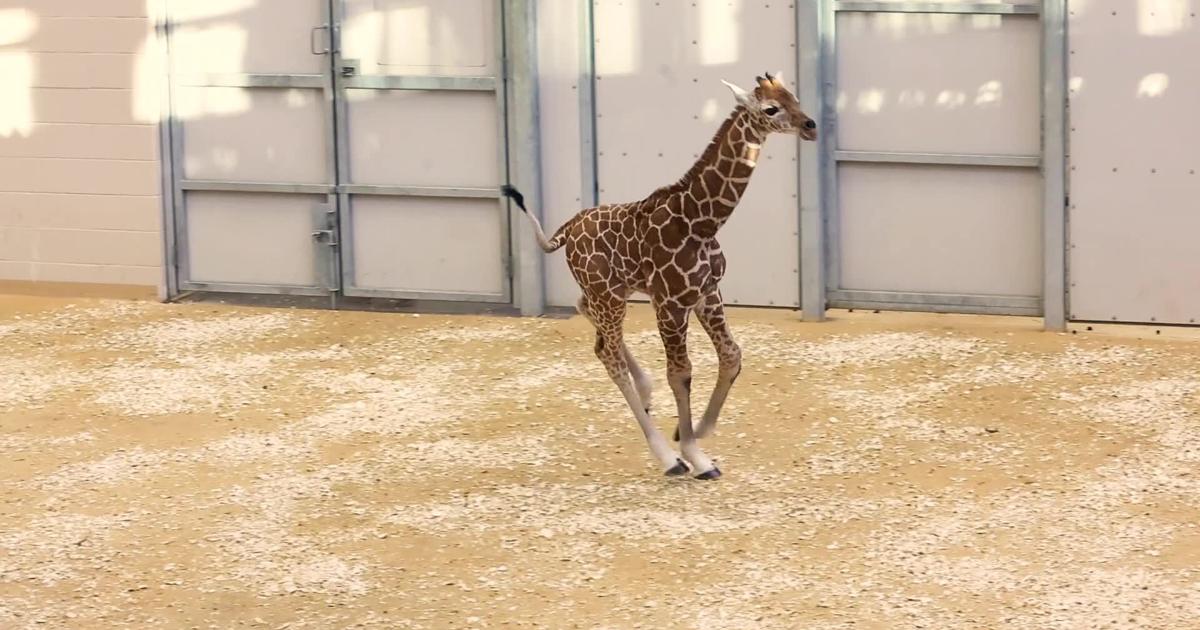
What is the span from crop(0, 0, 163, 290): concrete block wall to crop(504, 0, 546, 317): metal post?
6.65 ft

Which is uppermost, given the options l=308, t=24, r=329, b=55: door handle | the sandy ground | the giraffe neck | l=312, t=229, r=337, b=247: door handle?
l=308, t=24, r=329, b=55: door handle

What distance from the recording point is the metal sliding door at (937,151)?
8172 millimetres

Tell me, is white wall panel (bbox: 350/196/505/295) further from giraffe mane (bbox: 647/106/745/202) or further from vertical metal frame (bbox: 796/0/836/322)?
giraffe mane (bbox: 647/106/745/202)

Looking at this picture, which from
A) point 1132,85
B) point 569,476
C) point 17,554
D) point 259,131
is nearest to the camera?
point 17,554

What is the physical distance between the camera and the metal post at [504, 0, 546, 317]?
28.5 feet

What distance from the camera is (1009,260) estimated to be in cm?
832

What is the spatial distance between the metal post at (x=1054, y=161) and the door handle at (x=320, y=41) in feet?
11.8

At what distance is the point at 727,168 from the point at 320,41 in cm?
387

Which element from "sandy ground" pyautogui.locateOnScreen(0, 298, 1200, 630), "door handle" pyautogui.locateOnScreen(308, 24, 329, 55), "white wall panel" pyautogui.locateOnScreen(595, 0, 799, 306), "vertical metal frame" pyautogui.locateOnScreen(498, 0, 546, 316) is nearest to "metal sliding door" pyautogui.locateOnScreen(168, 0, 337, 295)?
"door handle" pyautogui.locateOnScreen(308, 24, 329, 55)

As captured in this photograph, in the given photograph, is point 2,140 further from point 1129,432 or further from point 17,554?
point 1129,432

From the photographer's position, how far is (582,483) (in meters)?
6.12

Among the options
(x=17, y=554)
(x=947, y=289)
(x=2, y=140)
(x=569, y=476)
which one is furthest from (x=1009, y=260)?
(x=2, y=140)

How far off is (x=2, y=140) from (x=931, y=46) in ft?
17.0

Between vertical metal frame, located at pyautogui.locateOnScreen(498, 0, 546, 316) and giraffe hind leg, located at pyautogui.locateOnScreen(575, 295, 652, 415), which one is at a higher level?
vertical metal frame, located at pyautogui.locateOnScreen(498, 0, 546, 316)
